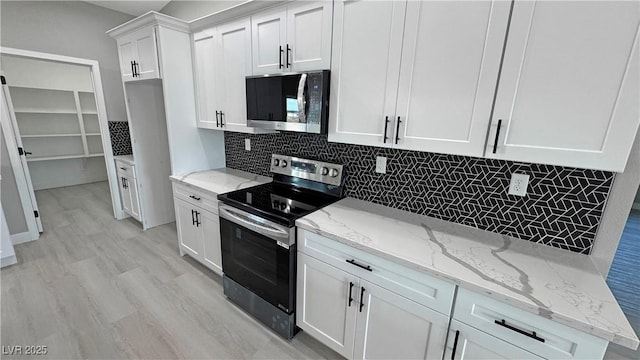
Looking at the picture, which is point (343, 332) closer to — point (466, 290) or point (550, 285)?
point (466, 290)

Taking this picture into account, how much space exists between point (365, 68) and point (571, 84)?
36.6 inches

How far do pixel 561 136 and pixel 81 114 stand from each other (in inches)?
272

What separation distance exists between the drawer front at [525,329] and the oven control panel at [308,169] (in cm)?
112

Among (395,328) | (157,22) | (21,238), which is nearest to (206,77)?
(157,22)

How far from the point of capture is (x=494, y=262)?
1.19 metres

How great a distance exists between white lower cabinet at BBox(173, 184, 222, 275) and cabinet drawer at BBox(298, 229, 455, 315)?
103 centimetres

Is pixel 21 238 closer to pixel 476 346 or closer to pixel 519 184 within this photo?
pixel 476 346

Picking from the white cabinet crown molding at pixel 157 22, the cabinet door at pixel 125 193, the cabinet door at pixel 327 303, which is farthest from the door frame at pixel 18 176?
the cabinet door at pixel 327 303

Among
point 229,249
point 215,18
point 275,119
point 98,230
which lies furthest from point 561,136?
point 98,230

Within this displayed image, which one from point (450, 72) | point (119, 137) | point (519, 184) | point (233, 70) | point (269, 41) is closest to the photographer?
point (450, 72)

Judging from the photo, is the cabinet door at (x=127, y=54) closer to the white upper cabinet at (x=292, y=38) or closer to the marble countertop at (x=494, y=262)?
the white upper cabinet at (x=292, y=38)

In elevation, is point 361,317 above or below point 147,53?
below

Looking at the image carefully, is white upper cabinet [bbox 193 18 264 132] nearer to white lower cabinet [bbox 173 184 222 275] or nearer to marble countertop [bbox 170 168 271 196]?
marble countertop [bbox 170 168 271 196]

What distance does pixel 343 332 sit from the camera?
1.56 metres
